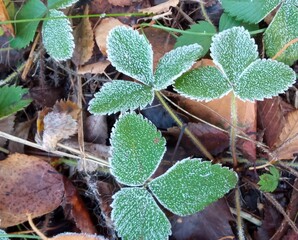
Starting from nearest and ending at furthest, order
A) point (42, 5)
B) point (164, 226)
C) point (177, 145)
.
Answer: point (164, 226)
point (177, 145)
point (42, 5)

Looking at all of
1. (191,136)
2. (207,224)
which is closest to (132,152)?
(191,136)

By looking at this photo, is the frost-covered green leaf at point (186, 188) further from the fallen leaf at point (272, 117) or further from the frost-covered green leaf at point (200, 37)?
the frost-covered green leaf at point (200, 37)

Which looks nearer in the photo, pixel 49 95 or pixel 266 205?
pixel 266 205

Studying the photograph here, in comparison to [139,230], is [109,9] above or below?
above

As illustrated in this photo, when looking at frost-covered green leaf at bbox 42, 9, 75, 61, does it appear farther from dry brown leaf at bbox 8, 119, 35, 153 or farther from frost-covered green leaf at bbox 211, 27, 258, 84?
frost-covered green leaf at bbox 211, 27, 258, 84

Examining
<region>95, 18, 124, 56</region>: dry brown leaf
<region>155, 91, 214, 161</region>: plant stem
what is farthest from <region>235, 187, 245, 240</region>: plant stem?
<region>95, 18, 124, 56</region>: dry brown leaf

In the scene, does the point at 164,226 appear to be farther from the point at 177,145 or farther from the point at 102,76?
the point at 102,76

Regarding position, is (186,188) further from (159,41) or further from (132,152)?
(159,41)

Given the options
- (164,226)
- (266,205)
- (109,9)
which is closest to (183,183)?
(164,226)
